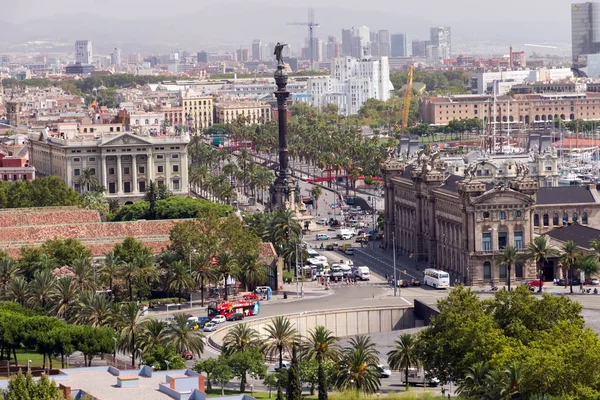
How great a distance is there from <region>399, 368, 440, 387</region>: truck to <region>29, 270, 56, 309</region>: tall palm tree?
20714 millimetres

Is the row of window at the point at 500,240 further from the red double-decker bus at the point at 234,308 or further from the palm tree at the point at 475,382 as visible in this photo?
the palm tree at the point at 475,382

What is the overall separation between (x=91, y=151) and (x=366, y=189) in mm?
28453

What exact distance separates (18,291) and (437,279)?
2704cm

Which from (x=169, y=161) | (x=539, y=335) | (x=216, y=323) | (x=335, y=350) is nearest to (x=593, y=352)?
(x=539, y=335)

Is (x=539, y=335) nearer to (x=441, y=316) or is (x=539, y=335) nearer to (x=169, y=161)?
(x=441, y=316)

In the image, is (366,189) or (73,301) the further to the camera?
(366,189)

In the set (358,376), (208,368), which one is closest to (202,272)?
(208,368)

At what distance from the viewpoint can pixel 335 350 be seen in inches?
2963

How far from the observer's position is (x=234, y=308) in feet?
306

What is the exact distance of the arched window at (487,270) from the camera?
103438 millimetres

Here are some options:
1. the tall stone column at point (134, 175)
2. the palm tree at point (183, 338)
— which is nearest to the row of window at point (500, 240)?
the palm tree at point (183, 338)

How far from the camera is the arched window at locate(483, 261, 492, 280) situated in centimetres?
10344

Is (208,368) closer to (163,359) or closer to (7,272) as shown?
(163,359)

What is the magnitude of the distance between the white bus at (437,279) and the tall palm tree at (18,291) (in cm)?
2628
